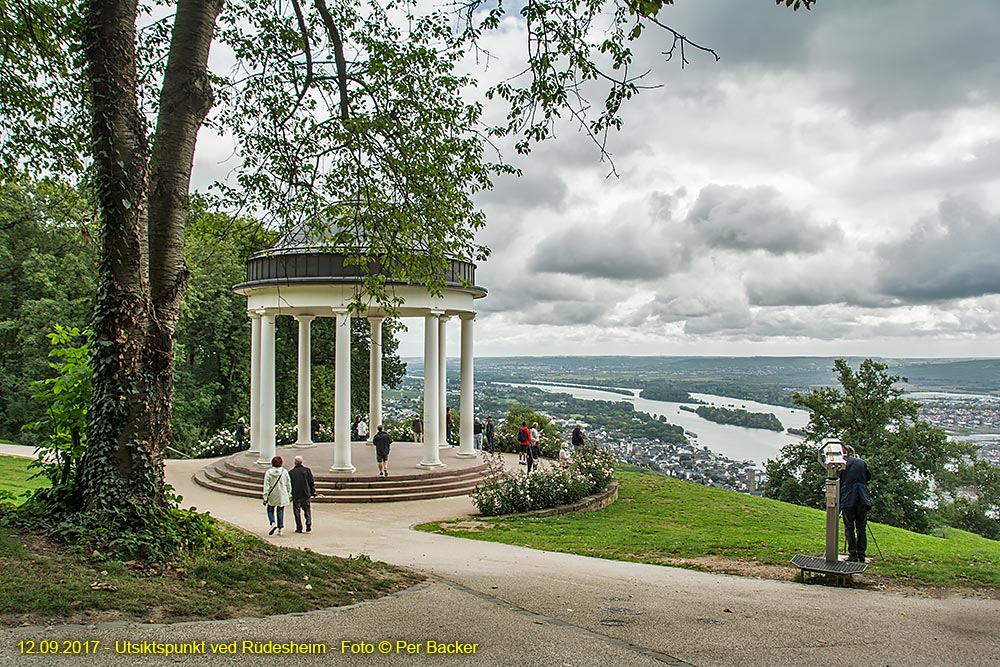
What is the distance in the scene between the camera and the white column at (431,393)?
68.0 feet

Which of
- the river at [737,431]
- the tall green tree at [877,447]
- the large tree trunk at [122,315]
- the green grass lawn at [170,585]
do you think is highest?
the large tree trunk at [122,315]

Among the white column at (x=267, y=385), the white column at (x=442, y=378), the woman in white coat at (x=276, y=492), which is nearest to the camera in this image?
the woman in white coat at (x=276, y=492)

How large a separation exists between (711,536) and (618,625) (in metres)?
7.65

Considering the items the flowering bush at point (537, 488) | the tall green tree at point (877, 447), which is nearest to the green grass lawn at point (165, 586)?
the flowering bush at point (537, 488)

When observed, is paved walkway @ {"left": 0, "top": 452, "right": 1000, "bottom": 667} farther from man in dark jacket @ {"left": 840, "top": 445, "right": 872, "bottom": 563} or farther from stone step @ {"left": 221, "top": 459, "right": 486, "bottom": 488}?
stone step @ {"left": 221, "top": 459, "right": 486, "bottom": 488}

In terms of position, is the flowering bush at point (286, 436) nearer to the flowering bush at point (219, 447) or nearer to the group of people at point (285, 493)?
the flowering bush at point (219, 447)

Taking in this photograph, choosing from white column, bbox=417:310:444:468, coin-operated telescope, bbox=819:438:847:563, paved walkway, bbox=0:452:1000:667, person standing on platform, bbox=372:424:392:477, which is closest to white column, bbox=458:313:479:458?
white column, bbox=417:310:444:468

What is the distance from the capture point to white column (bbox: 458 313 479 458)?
73.1 ft

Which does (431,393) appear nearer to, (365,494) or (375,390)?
(365,494)

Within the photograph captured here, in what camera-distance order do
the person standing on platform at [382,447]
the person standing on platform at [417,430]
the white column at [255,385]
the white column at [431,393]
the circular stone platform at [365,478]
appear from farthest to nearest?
1. the person standing on platform at [417,430]
2. the white column at [255,385]
3. the white column at [431,393]
4. the person standing on platform at [382,447]
5. the circular stone platform at [365,478]

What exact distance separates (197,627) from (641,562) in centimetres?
727

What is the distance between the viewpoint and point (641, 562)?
10805mm

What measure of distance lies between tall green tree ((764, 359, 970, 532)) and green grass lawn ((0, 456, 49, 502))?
1118 inches

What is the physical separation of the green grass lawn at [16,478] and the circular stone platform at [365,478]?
429 cm
